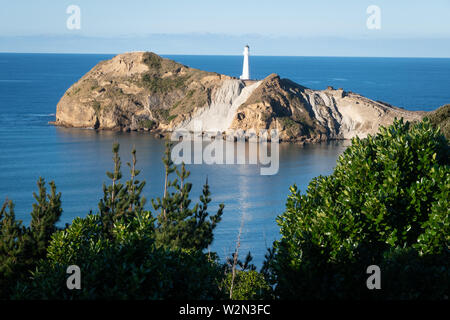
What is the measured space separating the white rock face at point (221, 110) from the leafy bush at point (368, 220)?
74077mm

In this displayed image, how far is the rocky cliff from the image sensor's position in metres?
81.6

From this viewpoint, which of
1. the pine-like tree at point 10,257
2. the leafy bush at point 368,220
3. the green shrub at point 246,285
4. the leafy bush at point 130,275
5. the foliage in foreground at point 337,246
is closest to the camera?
the leafy bush at point 130,275

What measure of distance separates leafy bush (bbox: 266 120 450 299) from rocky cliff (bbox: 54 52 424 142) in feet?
222

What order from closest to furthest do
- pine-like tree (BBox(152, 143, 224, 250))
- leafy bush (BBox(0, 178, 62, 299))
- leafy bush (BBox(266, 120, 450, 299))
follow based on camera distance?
leafy bush (BBox(266, 120, 450, 299)) < leafy bush (BBox(0, 178, 62, 299)) < pine-like tree (BBox(152, 143, 224, 250))

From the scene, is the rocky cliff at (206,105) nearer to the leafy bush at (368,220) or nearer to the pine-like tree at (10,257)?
the pine-like tree at (10,257)

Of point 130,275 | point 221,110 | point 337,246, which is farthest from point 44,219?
point 221,110

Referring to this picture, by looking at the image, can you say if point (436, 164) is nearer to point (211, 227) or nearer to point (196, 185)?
point (211, 227)

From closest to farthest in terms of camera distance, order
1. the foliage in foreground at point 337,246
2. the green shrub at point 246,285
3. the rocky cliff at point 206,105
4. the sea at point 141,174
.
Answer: the foliage in foreground at point 337,246
the green shrub at point 246,285
the sea at point 141,174
the rocky cliff at point 206,105

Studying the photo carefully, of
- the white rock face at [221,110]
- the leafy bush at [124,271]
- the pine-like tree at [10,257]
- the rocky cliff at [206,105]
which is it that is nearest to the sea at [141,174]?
the rocky cliff at [206,105]

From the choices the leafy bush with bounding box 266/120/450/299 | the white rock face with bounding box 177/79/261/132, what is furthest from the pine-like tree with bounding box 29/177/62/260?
the white rock face with bounding box 177/79/261/132

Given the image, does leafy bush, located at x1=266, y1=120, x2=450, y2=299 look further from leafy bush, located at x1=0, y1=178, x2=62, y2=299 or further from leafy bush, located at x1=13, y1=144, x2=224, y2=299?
leafy bush, located at x1=0, y1=178, x2=62, y2=299

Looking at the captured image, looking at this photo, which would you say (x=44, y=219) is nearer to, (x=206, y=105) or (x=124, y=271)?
(x=124, y=271)

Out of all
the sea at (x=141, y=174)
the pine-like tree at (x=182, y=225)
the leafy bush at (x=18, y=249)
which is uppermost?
the leafy bush at (x=18, y=249)

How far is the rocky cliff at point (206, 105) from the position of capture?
81625mm
